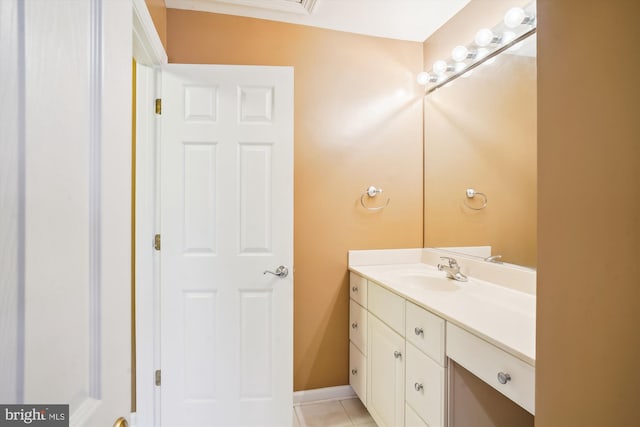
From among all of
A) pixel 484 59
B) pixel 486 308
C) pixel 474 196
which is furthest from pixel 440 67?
pixel 486 308

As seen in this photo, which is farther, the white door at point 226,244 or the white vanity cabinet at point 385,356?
the white door at point 226,244

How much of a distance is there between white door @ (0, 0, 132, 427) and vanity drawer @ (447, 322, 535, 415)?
0.99 m

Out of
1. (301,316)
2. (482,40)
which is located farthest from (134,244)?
(482,40)

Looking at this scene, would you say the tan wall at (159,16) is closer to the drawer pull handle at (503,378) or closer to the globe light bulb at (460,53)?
the globe light bulb at (460,53)

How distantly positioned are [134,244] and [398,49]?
7.11 ft

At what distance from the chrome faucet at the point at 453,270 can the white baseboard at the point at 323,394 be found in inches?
41.3

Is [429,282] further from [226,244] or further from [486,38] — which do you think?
[486,38]

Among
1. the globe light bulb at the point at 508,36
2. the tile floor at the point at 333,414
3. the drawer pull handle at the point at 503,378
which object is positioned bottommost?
the tile floor at the point at 333,414

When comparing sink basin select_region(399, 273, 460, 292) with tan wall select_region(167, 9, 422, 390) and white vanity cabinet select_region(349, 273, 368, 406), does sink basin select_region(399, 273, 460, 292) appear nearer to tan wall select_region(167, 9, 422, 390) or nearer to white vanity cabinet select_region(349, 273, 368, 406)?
white vanity cabinet select_region(349, 273, 368, 406)

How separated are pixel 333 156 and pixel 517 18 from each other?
47.0 inches

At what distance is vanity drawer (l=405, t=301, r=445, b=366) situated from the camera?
1175 millimetres

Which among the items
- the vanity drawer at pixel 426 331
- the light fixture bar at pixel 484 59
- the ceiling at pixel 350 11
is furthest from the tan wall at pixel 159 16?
the vanity drawer at pixel 426 331

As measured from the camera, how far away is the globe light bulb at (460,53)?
1.78m

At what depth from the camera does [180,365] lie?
1635mm
